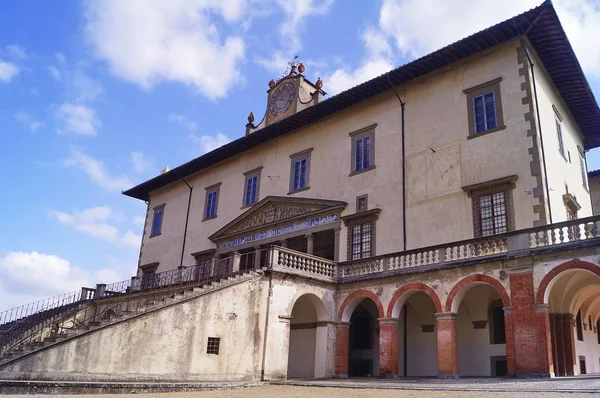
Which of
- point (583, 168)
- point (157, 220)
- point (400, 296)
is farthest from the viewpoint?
point (157, 220)

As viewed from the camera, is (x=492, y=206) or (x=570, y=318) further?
(x=492, y=206)

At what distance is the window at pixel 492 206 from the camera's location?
18.0m

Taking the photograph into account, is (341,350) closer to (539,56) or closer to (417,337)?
(417,337)

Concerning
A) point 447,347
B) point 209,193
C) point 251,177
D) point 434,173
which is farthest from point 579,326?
point 209,193

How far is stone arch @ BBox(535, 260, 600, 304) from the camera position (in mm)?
14397

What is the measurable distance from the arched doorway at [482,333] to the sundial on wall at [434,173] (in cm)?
389

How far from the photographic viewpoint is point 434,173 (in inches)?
805

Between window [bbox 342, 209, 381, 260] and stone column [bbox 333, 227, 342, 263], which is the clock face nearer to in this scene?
stone column [bbox 333, 227, 342, 263]

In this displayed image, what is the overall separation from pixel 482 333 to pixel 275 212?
37.6ft

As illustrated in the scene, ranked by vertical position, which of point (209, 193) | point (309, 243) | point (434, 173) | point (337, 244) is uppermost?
point (209, 193)

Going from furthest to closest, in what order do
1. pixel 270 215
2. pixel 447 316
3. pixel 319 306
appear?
pixel 270 215 → pixel 319 306 → pixel 447 316

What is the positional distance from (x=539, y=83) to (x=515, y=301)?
355 inches

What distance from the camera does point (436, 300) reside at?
56.9ft

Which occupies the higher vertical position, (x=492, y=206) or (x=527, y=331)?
(x=492, y=206)
